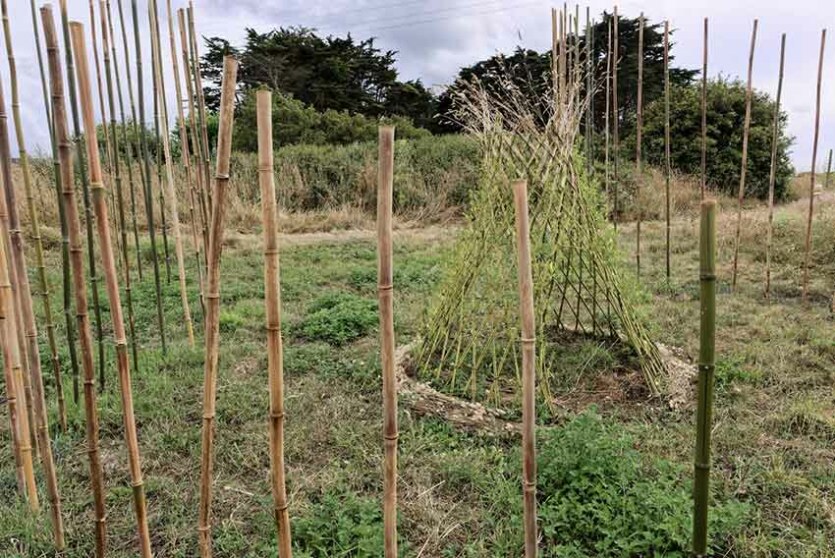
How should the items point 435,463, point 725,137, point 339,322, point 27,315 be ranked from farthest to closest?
point 725,137 → point 339,322 → point 435,463 → point 27,315

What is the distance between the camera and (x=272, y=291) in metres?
1.11

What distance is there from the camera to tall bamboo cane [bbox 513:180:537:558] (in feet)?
3.62

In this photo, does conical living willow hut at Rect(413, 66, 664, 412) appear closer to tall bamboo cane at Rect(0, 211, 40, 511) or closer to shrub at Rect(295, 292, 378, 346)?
shrub at Rect(295, 292, 378, 346)

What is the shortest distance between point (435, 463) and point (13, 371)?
1.41 m

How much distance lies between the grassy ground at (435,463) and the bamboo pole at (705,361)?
A: 65 cm

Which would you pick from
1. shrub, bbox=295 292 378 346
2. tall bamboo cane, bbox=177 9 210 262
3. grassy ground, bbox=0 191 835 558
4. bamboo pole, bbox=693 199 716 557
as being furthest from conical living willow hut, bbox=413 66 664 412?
bamboo pole, bbox=693 199 716 557

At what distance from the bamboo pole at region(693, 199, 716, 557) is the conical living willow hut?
57.5 inches

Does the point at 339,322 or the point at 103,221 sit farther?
the point at 339,322

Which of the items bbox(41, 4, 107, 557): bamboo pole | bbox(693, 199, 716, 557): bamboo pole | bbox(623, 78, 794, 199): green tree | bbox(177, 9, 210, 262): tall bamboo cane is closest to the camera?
bbox(693, 199, 716, 557): bamboo pole

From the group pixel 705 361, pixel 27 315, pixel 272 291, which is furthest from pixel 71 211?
pixel 705 361

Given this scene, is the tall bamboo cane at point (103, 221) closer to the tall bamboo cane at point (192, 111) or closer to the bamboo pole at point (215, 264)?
the bamboo pole at point (215, 264)

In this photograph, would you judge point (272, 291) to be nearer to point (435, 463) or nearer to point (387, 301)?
point (387, 301)

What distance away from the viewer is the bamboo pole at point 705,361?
3.15ft

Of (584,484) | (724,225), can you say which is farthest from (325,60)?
(584,484)
